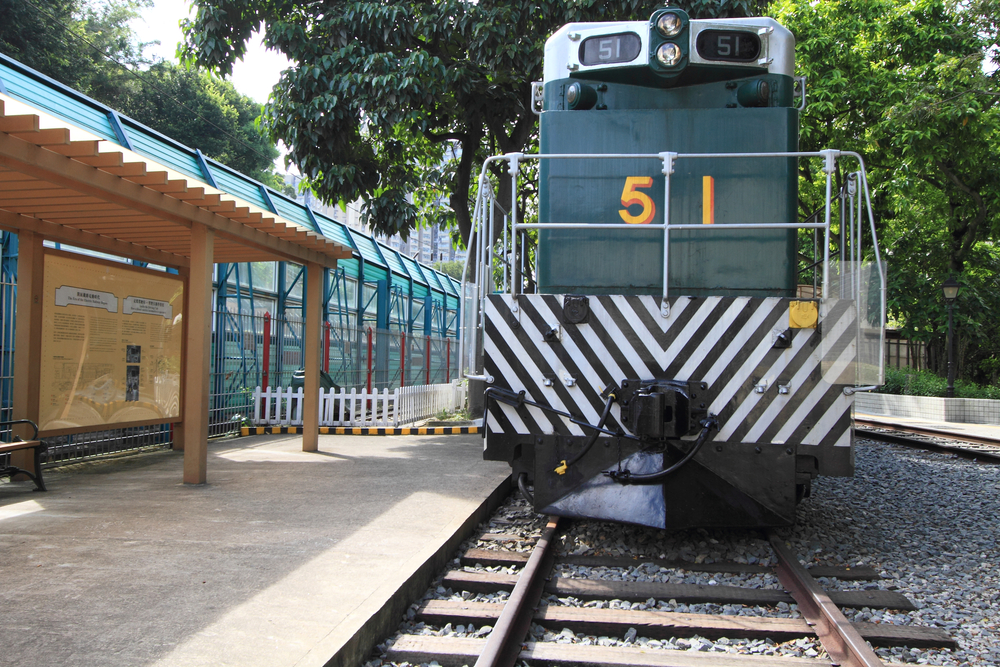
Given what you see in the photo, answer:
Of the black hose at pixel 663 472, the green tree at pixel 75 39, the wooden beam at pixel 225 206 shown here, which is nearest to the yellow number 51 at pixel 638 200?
the black hose at pixel 663 472

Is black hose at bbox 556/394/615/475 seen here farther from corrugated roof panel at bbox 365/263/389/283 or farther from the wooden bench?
corrugated roof panel at bbox 365/263/389/283

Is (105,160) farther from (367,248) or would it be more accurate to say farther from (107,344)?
(367,248)

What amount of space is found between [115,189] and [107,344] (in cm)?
286

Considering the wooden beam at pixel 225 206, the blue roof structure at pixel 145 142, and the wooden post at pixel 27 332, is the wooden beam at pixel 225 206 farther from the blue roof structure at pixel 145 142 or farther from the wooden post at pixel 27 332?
the wooden post at pixel 27 332

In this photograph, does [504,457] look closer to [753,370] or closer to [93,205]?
[753,370]

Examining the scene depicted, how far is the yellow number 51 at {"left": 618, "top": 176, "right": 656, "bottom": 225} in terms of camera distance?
541 cm

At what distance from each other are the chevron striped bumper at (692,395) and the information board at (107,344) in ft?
15.1

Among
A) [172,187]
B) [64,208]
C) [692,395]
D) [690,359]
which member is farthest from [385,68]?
[692,395]

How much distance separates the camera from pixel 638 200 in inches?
214

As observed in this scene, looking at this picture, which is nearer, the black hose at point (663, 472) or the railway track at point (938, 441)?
the black hose at point (663, 472)

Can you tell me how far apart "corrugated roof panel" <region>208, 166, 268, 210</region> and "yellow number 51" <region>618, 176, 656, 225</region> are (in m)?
8.87

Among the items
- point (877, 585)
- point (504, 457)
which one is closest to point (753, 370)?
point (877, 585)

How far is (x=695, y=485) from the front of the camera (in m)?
4.60

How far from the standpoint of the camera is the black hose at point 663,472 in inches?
177
